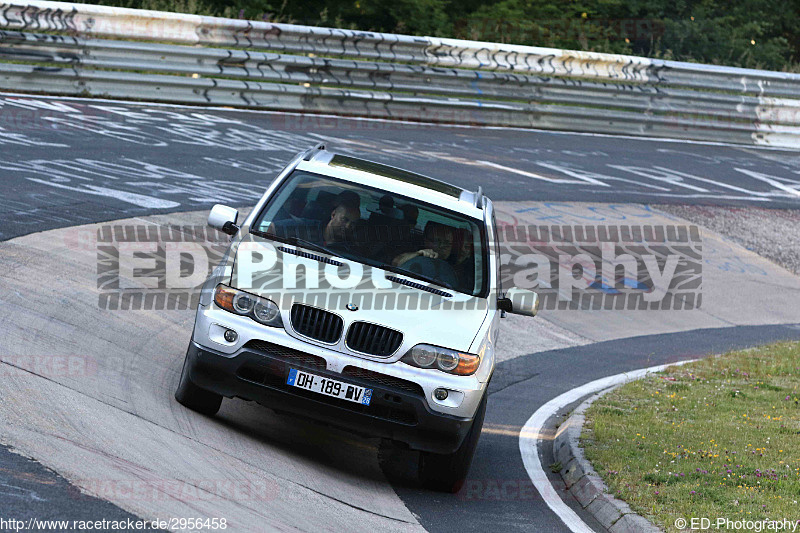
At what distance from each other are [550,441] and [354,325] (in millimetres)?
3052

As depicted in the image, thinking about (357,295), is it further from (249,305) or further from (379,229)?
(379,229)

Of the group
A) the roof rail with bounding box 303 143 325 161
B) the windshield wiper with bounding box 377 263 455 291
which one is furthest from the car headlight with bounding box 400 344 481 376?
the roof rail with bounding box 303 143 325 161

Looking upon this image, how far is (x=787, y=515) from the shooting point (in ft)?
21.9

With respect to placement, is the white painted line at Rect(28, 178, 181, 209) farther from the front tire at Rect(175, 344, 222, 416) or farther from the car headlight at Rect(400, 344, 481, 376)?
the car headlight at Rect(400, 344, 481, 376)

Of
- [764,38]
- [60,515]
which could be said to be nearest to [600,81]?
[764,38]

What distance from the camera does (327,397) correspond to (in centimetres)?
668

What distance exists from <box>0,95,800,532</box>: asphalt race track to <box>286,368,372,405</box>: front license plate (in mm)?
572

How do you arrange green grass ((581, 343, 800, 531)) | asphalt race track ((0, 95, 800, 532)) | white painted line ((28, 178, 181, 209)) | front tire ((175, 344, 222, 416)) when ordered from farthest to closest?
white painted line ((28, 178, 181, 209))
front tire ((175, 344, 222, 416))
green grass ((581, 343, 800, 531))
asphalt race track ((0, 95, 800, 532))

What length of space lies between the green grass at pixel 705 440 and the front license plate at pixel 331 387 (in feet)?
6.55

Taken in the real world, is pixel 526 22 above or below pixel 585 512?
above

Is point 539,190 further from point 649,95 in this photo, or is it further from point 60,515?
point 60,515

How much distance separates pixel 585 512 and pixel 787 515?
1.37 meters

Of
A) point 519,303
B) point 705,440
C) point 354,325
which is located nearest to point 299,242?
point 354,325

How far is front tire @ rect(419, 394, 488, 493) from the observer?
23.2 feet
